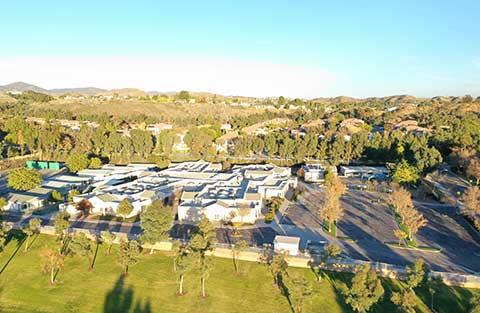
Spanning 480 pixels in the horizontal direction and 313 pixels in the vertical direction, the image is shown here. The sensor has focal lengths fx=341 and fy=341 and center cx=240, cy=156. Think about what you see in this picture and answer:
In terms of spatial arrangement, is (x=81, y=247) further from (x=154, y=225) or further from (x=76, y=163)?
(x=76, y=163)

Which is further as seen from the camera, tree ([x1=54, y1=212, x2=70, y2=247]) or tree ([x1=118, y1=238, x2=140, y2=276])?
tree ([x1=54, y1=212, x2=70, y2=247])

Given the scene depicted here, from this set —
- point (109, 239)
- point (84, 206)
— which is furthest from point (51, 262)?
point (84, 206)

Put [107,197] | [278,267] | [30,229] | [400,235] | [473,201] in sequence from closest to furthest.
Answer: [278,267] < [400,235] < [30,229] < [473,201] < [107,197]

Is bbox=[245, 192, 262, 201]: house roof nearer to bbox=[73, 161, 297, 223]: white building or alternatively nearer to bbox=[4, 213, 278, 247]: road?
bbox=[73, 161, 297, 223]: white building

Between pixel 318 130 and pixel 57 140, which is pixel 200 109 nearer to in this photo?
pixel 318 130

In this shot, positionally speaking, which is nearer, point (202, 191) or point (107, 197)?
point (107, 197)

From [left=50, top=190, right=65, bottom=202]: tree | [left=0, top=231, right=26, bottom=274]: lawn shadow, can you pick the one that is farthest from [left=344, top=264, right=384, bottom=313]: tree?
[left=50, top=190, right=65, bottom=202]: tree

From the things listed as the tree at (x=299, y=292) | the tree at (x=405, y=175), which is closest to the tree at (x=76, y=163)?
the tree at (x=299, y=292)
